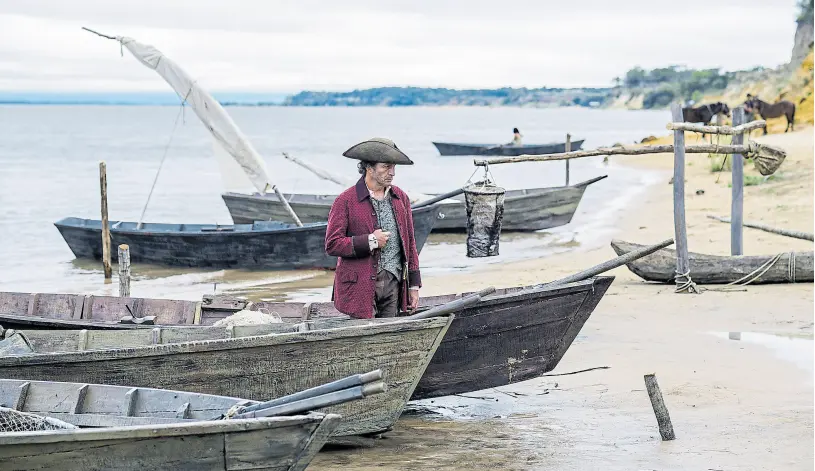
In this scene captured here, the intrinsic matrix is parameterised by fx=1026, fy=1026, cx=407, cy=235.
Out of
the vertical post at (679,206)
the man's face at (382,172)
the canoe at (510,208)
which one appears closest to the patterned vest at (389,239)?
the man's face at (382,172)

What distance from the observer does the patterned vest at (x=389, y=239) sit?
6555 mm

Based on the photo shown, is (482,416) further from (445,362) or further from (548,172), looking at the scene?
(548,172)

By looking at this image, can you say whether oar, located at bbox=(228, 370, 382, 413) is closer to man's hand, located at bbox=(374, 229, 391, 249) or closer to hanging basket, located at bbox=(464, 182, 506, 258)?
man's hand, located at bbox=(374, 229, 391, 249)

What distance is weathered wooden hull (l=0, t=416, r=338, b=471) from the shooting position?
4480mm

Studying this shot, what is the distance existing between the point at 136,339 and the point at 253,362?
1.08 meters

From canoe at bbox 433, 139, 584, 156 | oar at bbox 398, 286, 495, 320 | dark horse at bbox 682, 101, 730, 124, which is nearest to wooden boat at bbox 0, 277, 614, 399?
oar at bbox 398, 286, 495, 320

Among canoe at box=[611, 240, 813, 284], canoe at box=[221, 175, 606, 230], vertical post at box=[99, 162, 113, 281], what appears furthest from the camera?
canoe at box=[221, 175, 606, 230]

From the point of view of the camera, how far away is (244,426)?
4492 mm

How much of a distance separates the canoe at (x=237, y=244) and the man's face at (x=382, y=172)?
27.7 ft

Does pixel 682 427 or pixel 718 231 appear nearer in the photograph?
pixel 682 427

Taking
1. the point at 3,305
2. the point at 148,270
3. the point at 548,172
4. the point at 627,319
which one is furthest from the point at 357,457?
the point at 548,172

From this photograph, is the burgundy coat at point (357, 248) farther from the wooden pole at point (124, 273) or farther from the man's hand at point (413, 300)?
the wooden pole at point (124, 273)

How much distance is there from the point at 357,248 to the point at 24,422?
228 centimetres

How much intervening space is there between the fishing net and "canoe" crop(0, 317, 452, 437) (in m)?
1.11
